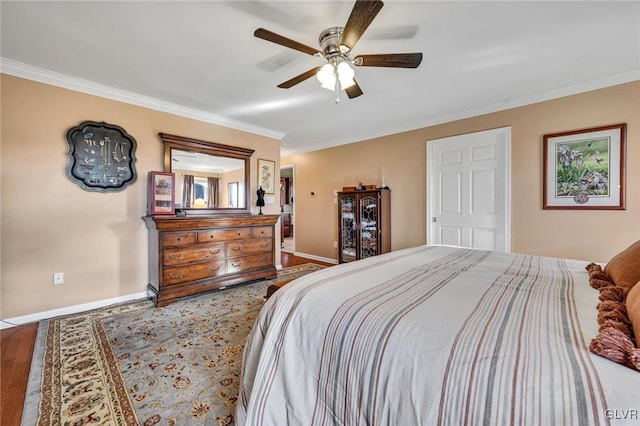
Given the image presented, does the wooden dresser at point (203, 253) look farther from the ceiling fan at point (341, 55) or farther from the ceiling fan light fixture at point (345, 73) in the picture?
the ceiling fan light fixture at point (345, 73)

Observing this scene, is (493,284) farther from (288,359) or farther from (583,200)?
(583,200)

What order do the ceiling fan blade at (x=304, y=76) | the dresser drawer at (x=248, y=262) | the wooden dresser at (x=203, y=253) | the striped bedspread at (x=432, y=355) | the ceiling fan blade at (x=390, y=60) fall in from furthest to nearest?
the dresser drawer at (x=248, y=262)
the wooden dresser at (x=203, y=253)
the ceiling fan blade at (x=304, y=76)
the ceiling fan blade at (x=390, y=60)
the striped bedspread at (x=432, y=355)

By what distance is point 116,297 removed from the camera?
2986 mm

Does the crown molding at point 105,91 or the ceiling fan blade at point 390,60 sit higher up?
the crown molding at point 105,91

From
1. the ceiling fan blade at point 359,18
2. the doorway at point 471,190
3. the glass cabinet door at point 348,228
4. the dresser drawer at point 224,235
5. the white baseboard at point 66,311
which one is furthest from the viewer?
the glass cabinet door at point 348,228

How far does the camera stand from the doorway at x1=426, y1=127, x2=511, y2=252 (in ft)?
10.9

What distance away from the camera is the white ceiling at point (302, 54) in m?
1.78

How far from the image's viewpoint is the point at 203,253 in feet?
10.5

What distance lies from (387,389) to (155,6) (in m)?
2.54

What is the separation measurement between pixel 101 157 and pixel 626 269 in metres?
4.29

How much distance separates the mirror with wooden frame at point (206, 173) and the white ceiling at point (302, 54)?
0.52m

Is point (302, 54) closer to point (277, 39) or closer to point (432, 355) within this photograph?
point (277, 39)

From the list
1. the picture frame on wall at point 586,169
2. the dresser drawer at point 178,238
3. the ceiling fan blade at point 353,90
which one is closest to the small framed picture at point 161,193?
the dresser drawer at point 178,238

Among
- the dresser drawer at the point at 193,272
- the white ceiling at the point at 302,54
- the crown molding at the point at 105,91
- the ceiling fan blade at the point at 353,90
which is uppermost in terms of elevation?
the white ceiling at the point at 302,54
